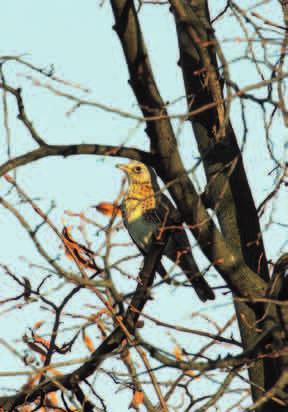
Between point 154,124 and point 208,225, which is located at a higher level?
point 154,124

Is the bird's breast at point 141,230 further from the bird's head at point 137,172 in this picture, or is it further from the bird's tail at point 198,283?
the bird's head at point 137,172

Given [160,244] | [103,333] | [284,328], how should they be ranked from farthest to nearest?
[103,333] < [160,244] < [284,328]

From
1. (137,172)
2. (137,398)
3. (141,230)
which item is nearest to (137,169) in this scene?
(137,172)

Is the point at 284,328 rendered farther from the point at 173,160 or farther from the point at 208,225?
the point at 173,160

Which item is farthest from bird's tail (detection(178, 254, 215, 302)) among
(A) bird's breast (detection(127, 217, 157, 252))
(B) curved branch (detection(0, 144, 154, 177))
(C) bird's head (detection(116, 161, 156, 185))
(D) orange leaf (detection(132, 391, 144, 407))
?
(B) curved branch (detection(0, 144, 154, 177))

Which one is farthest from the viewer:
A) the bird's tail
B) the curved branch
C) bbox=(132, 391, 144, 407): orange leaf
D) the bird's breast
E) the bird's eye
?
the bird's eye

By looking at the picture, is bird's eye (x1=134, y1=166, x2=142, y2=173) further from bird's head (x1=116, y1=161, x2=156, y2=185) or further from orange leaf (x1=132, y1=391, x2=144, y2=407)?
orange leaf (x1=132, y1=391, x2=144, y2=407)

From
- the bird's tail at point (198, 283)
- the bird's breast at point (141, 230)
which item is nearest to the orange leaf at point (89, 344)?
the bird's tail at point (198, 283)

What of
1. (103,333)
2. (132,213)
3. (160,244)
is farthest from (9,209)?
(132,213)

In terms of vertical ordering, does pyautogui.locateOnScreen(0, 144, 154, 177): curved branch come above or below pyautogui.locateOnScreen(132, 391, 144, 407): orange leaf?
above

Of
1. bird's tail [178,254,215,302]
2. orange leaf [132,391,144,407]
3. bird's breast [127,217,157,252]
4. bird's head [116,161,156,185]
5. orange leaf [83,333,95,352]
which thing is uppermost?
bird's head [116,161,156,185]

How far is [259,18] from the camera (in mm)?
4305

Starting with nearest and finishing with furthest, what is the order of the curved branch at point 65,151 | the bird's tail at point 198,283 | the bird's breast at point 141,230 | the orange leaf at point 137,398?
the curved branch at point 65,151, the orange leaf at point 137,398, the bird's tail at point 198,283, the bird's breast at point 141,230

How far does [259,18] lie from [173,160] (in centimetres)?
79
